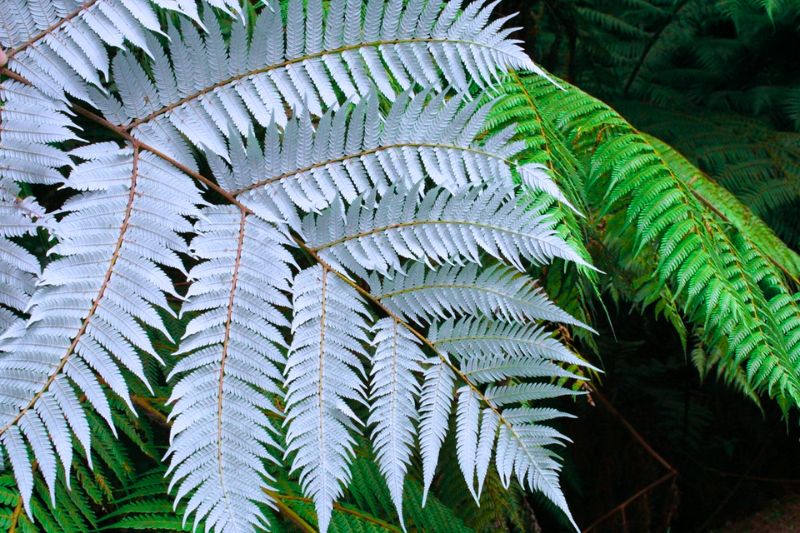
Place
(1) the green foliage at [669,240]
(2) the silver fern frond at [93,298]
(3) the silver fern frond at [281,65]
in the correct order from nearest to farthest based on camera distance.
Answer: (2) the silver fern frond at [93,298], (3) the silver fern frond at [281,65], (1) the green foliage at [669,240]

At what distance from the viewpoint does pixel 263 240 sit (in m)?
0.88

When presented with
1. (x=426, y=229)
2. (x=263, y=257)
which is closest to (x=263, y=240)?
(x=263, y=257)

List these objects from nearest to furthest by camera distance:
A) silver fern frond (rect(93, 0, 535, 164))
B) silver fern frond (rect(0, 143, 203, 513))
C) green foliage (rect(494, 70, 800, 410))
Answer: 1. silver fern frond (rect(0, 143, 203, 513))
2. silver fern frond (rect(93, 0, 535, 164))
3. green foliage (rect(494, 70, 800, 410))

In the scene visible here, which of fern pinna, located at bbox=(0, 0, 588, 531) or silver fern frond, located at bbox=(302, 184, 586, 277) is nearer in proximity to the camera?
fern pinna, located at bbox=(0, 0, 588, 531)

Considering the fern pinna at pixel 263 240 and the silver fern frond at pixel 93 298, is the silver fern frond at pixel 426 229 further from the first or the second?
the silver fern frond at pixel 93 298

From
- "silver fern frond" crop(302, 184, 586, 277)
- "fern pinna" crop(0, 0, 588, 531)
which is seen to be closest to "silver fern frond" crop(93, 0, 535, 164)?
"fern pinna" crop(0, 0, 588, 531)

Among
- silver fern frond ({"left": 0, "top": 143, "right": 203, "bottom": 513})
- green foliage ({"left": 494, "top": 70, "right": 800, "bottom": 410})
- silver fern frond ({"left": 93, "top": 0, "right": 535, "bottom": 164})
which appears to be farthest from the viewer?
green foliage ({"left": 494, "top": 70, "right": 800, "bottom": 410})

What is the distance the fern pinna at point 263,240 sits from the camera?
76cm

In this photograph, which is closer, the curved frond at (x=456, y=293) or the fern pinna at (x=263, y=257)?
the fern pinna at (x=263, y=257)

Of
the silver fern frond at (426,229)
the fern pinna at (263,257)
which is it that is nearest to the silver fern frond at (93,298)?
the fern pinna at (263,257)

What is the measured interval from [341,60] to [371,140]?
124mm

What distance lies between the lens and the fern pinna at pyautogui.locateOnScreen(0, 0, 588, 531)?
2.51 feet

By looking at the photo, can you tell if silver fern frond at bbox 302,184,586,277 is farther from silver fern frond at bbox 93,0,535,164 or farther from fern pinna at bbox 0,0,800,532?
silver fern frond at bbox 93,0,535,164

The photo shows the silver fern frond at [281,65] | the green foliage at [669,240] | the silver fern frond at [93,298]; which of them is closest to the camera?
the silver fern frond at [93,298]
